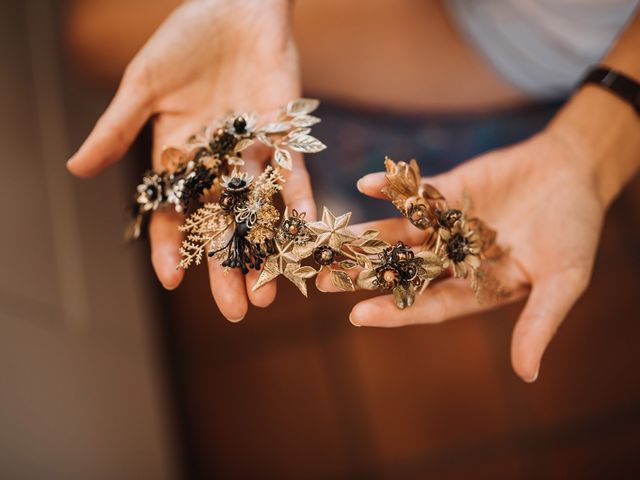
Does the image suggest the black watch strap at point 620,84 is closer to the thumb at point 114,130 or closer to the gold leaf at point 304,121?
the gold leaf at point 304,121

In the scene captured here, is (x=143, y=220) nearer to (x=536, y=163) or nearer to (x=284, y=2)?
(x=284, y=2)

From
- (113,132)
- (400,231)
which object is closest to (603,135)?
(400,231)

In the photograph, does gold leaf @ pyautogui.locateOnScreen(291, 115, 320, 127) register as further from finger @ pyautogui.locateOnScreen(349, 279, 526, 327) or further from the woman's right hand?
finger @ pyautogui.locateOnScreen(349, 279, 526, 327)

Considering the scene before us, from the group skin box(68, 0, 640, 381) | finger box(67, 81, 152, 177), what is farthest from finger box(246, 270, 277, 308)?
finger box(67, 81, 152, 177)

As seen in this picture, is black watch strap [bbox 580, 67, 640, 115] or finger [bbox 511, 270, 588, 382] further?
black watch strap [bbox 580, 67, 640, 115]

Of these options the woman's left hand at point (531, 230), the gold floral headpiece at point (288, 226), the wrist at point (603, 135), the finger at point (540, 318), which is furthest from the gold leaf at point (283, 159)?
the wrist at point (603, 135)

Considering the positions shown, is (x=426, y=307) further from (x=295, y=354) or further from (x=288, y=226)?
(x=295, y=354)
